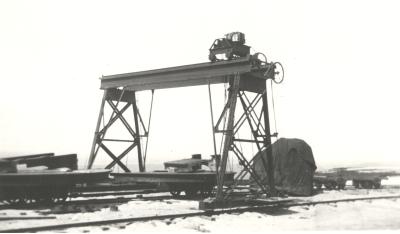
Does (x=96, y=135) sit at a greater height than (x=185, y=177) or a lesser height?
greater

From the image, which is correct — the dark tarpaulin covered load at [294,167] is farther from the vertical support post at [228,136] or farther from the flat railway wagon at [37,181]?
the flat railway wagon at [37,181]

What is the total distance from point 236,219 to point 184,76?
6.34 m

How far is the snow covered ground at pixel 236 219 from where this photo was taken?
29.7 feet

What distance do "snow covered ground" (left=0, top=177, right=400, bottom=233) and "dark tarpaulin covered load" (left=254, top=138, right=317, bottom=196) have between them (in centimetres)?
486

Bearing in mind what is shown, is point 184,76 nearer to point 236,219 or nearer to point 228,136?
point 228,136

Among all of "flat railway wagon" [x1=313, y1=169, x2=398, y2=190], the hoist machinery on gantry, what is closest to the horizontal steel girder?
the hoist machinery on gantry

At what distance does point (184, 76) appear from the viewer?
15.2m

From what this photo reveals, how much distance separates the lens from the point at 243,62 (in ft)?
44.3

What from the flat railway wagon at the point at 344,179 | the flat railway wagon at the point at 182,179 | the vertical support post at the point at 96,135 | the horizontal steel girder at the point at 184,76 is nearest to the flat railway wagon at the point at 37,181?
the flat railway wagon at the point at 182,179

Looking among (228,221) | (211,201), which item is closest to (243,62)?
(211,201)

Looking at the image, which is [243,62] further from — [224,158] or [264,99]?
[224,158]

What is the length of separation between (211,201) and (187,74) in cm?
504

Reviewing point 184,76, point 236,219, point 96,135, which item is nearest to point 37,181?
point 236,219

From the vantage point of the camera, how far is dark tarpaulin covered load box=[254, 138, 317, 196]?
18.6 metres
